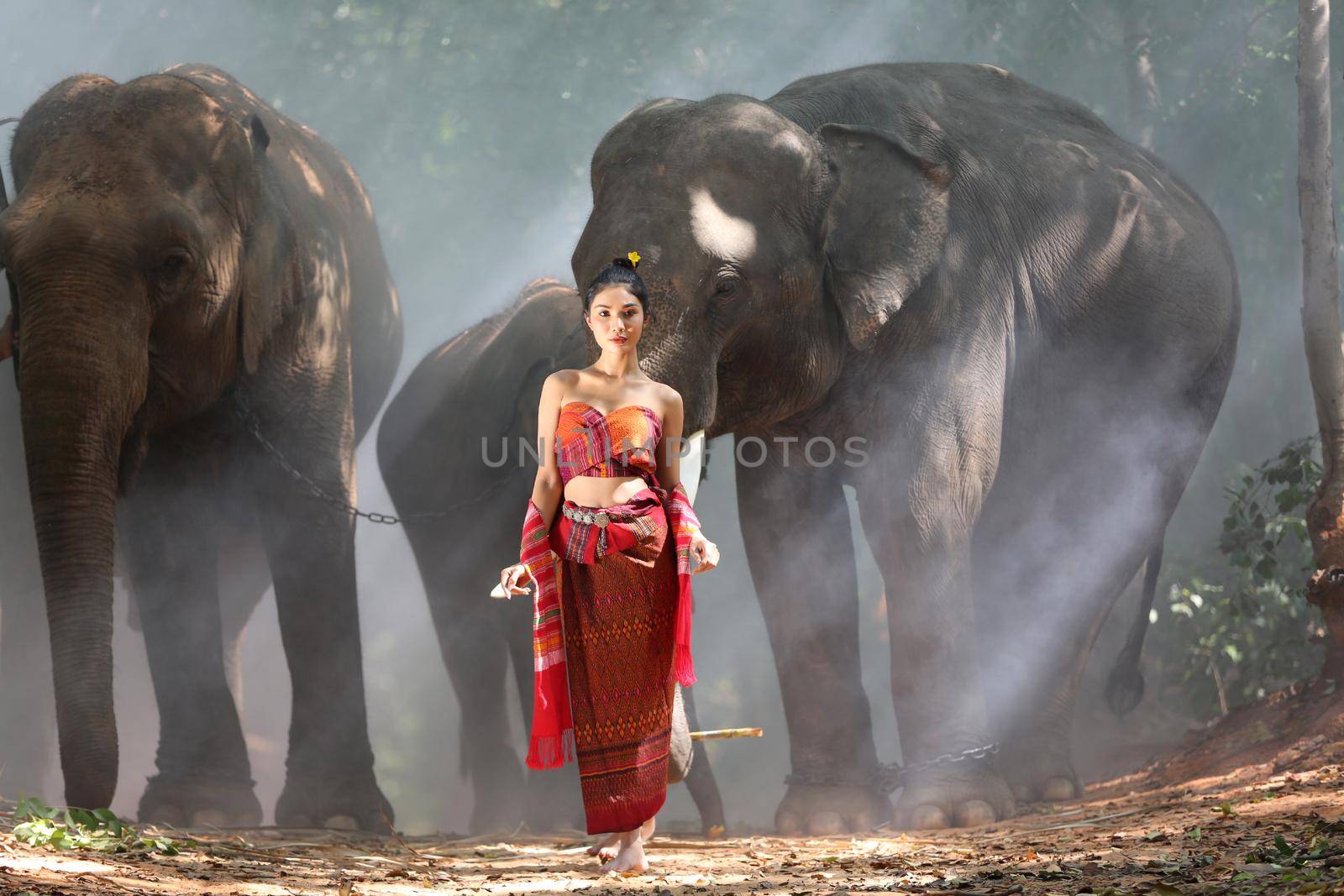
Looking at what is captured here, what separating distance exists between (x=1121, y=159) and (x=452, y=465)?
2.74 meters

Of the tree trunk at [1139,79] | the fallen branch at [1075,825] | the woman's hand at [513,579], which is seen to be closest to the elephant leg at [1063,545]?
the fallen branch at [1075,825]

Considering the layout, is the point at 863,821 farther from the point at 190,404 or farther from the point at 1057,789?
the point at 190,404

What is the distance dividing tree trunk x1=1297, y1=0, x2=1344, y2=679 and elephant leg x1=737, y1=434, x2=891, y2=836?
1503mm

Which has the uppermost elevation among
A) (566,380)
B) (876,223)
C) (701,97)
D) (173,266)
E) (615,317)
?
(701,97)

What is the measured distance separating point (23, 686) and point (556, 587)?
3.85 meters

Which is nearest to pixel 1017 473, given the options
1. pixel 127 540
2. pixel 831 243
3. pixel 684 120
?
pixel 831 243

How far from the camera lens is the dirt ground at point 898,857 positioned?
9.41 ft

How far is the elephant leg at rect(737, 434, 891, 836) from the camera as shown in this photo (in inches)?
205

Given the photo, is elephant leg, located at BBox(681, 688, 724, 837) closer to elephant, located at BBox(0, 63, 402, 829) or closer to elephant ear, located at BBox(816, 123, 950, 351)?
elephant, located at BBox(0, 63, 402, 829)

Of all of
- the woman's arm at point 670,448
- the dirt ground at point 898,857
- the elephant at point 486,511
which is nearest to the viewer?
the dirt ground at point 898,857

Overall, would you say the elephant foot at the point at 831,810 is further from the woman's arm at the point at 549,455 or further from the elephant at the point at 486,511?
the woman's arm at the point at 549,455

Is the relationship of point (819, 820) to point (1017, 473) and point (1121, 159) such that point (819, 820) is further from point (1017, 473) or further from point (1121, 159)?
point (1121, 159)

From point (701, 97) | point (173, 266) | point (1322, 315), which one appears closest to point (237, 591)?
point (173, 266)

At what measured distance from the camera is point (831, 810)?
5.01m
